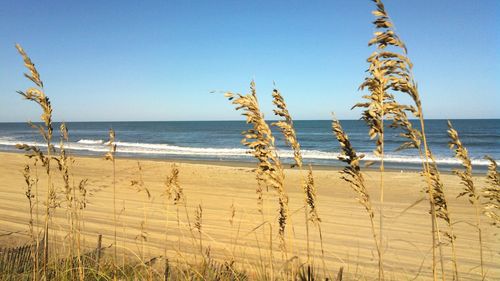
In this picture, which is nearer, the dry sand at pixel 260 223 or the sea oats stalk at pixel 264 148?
the sea oats stalk at pixel 264 148

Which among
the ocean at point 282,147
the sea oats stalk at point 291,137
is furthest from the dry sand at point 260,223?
the ocean at point 282,147

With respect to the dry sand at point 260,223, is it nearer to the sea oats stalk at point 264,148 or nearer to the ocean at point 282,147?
the sea oats stalk at point 264,148

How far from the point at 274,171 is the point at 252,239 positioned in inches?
197

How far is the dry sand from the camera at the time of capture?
17.8 feet

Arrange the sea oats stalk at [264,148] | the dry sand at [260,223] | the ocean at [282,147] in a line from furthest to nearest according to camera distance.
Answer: the ocean at [282,147] < the dry sand at [260,223] < the sea oats stalk at [264,148]

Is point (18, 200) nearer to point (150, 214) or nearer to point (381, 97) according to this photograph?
point (150, 214)

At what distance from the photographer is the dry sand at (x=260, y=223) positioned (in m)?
5.43

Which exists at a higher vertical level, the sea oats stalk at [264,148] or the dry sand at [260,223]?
the sea oats stalk at [264,148]

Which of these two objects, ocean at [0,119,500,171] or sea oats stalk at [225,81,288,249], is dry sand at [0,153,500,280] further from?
ocean at [0,119,500,171]

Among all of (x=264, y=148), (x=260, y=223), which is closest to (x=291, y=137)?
(x=264, y=148)

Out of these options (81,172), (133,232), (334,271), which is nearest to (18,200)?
(133,232)

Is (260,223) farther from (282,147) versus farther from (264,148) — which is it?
(282,147)

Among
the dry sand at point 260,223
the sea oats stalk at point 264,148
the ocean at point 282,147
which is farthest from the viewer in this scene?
the ocean at point 282,147

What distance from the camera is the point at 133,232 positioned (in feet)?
23.1
